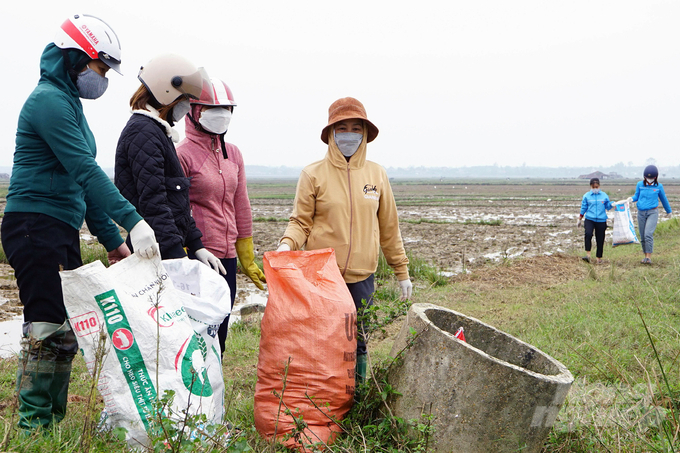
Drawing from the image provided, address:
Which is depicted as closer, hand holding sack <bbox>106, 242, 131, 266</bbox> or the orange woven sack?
the orange woven sack

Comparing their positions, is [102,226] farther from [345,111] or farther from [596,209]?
[596,209]

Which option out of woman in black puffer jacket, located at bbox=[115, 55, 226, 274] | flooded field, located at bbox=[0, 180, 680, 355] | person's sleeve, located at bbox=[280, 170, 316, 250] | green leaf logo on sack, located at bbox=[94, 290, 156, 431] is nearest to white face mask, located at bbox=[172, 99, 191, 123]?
woman in black puffer jacket, located at bbox=[115, 55, 226, 274]

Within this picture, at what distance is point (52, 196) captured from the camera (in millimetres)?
1964

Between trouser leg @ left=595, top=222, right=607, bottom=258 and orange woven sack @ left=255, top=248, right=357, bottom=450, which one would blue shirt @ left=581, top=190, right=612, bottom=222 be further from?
orange woven sack @ left=255, top=248, right=357, bottom=450

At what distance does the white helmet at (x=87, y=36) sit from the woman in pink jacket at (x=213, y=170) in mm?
591

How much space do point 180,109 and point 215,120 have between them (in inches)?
9.5

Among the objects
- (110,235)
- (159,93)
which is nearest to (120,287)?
(110,235)

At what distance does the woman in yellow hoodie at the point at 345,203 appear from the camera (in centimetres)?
265

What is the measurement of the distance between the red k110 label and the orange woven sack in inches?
29.2

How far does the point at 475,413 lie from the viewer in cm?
198

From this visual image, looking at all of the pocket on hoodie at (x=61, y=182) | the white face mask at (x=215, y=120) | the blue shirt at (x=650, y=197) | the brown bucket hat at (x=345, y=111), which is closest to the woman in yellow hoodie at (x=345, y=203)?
the brown bucket hat at (x=345, y=111)

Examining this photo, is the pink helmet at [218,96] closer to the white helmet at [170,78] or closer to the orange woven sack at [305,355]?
the white helmet at [170,78]

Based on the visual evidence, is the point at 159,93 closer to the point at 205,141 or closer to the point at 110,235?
the point at 205,141

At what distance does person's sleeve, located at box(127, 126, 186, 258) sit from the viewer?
7.13 feet
